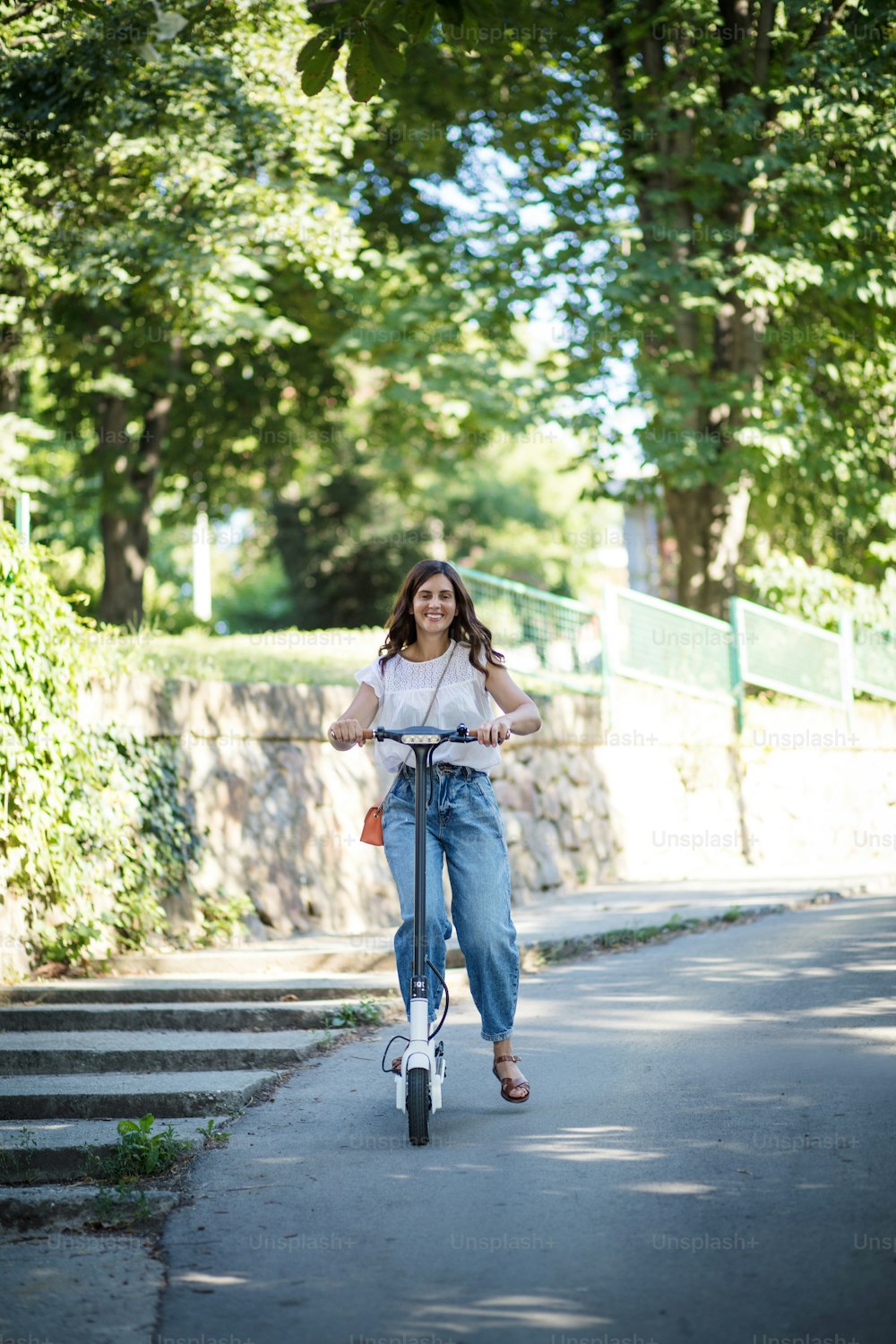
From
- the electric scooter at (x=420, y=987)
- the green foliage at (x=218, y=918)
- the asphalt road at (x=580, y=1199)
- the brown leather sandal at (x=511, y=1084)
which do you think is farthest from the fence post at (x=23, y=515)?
the brown leather sandal at (x=511, y=1084)

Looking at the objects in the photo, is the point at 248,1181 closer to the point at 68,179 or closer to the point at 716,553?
the point at 68,179

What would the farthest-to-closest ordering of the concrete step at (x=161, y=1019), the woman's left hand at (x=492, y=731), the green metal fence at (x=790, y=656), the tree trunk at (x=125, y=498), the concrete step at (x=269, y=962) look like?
1. the tree trunk at (x=125, y=498)
2. the green metal fence at (x=790, y=656)
3. the concrete step at (x=269, y=962)
4. the concrete step at (x=161, y=1019)
5. the woman's left hand at (x=492, y=731)

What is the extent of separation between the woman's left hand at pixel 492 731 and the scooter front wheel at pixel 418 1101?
105 centimetres

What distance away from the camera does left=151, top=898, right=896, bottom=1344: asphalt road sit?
3.07 metres

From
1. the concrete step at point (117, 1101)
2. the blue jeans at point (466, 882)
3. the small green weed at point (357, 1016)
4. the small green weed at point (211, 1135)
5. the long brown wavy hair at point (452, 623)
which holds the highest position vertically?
the long brown wavy hair at point (452, 623)

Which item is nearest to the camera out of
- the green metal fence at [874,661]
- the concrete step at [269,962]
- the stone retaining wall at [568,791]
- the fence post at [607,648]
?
the concrete step at [269,962]

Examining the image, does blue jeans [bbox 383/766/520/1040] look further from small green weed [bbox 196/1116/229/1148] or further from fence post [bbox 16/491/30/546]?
fence post [bbox 16/491/30/546]

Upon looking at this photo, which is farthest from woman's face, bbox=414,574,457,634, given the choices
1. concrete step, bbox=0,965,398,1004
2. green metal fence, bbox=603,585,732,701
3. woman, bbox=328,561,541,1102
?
green metal fence, bbox=603,585,732,701

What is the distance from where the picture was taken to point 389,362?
1581 centimetres

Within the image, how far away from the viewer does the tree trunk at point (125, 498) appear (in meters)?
18.2

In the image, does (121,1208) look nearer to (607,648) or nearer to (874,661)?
(607,648)

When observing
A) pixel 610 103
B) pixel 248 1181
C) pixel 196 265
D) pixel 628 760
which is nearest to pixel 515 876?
pixel 628 760

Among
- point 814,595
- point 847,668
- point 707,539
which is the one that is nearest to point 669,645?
point 707,539

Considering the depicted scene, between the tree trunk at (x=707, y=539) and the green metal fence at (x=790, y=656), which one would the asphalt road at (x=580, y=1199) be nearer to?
the green metal fence at (x=790, y=656)
